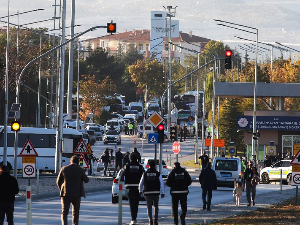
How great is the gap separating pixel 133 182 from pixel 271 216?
5.01m

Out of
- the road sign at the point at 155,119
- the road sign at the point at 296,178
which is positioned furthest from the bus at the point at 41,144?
the road sign at the point at 296,178

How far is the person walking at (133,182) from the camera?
2056 centimetres

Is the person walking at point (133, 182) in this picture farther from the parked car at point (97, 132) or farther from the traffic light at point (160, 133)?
the parked car at point (97, 132)

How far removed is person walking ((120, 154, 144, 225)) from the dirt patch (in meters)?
2.32

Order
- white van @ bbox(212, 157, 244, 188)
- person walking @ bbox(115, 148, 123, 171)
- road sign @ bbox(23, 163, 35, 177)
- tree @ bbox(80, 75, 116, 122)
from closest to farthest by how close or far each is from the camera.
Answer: road sign @ bbox(23, 163, 35, 177), white van @ bbox(212, 157, 244, 188), person walking @ bbox(115, 148, 123, 171), tree @ bbox(80, 75, 116, 122)

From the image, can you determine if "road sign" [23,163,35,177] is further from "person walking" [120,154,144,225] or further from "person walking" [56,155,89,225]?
"person walking" [56,155,89,225]

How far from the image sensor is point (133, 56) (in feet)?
634

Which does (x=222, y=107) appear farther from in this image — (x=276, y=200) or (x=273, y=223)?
(x=273, y=223)

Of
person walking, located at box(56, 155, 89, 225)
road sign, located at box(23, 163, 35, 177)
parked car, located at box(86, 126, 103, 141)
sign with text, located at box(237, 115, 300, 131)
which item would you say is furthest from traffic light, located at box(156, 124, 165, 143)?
parked car, located at box(86, 126, 103, 141)

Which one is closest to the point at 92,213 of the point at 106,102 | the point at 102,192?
the point at 102,192

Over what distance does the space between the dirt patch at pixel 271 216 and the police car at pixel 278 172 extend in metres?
20.4

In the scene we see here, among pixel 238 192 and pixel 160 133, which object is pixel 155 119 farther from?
pixel 238 192

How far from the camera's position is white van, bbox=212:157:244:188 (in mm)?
42250

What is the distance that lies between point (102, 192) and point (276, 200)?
8629mm
